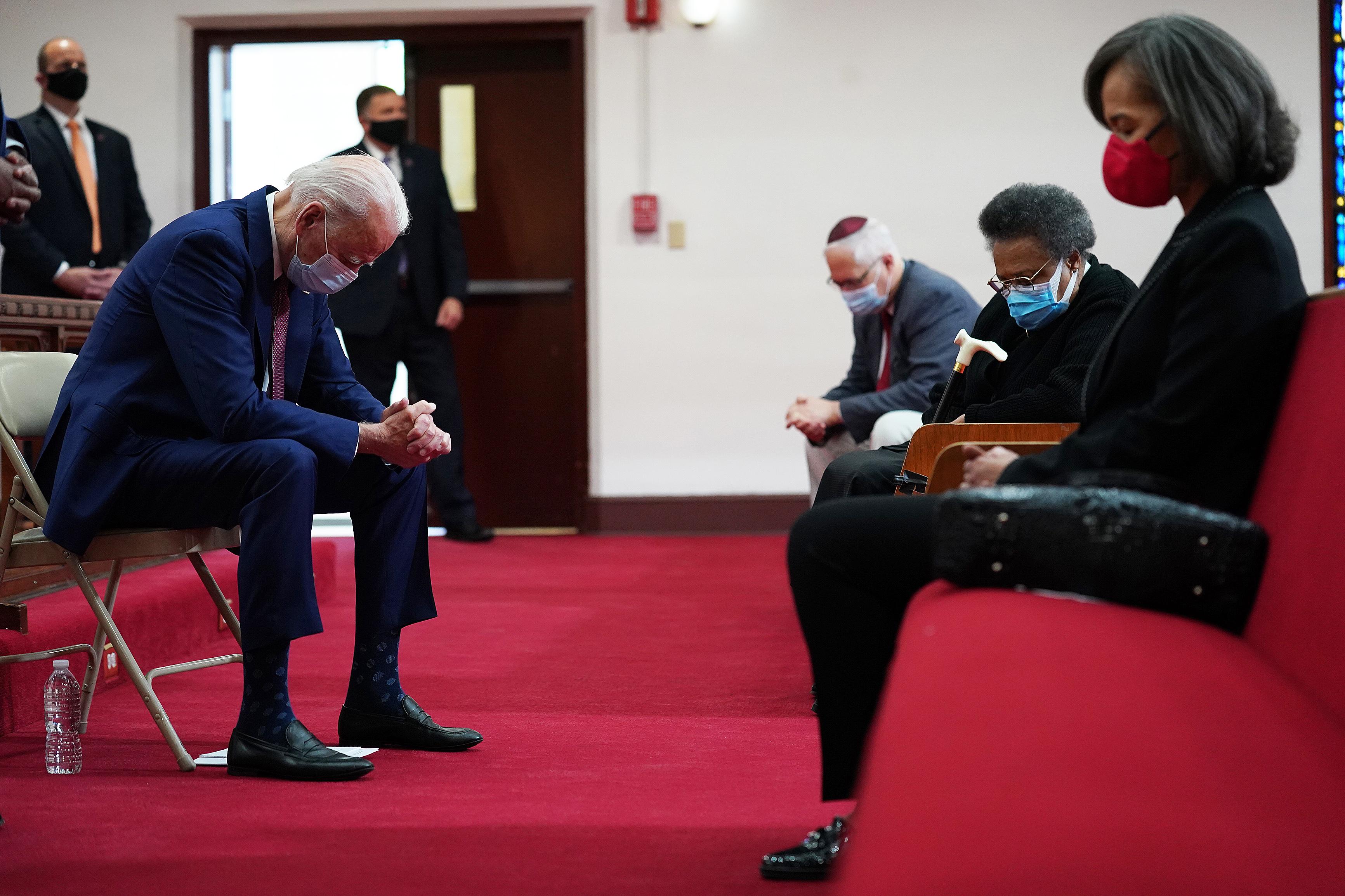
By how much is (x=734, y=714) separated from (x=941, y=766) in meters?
1.51

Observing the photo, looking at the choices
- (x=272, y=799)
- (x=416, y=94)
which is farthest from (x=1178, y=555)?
(x=416, y=94)

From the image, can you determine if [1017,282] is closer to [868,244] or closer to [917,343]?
[917,343]

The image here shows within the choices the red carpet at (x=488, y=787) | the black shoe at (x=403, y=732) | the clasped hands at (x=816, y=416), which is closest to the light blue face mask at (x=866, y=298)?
the clasped hands at (x=816, y=416)

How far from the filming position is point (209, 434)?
227cm

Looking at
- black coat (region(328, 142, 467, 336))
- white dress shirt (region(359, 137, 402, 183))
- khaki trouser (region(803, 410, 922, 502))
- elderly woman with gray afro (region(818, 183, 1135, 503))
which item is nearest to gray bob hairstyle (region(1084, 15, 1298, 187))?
elderly woman with gray afro (region(818, 183, 1135, 503))

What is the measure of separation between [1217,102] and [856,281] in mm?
2159

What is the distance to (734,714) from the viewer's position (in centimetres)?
256

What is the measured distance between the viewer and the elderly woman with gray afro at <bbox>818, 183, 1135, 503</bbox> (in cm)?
243

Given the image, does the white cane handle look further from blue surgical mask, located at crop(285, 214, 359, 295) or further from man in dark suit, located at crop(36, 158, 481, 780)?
blue surgical mask, located at crop(285, 214, 359, 295)

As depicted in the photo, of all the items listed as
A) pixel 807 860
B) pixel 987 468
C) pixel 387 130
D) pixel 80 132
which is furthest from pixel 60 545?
pixel 387 130

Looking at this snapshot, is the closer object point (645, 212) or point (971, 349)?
point (971, 349)

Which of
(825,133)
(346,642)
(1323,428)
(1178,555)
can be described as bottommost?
(346,642)

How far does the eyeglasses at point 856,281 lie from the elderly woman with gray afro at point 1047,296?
3.23 ft

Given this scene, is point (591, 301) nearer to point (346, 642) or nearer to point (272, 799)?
point (346, 642)
